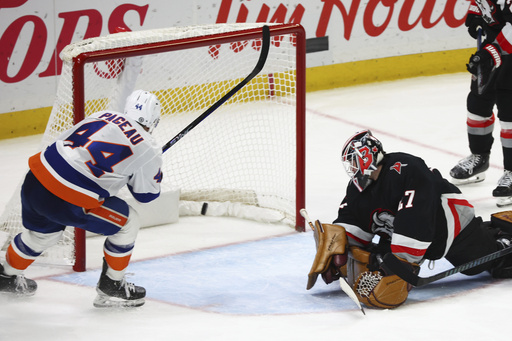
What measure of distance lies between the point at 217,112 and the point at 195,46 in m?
Result: 1.32

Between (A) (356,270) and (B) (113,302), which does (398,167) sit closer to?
(A) (356,270)

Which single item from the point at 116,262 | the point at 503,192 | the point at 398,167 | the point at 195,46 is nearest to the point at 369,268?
the point at 398,167

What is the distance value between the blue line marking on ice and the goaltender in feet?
0.33

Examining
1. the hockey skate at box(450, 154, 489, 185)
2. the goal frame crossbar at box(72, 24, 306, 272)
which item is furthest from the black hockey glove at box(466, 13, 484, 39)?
the goal frame crossbar at box(72, 24, 306, 272)

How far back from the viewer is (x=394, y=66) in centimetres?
820

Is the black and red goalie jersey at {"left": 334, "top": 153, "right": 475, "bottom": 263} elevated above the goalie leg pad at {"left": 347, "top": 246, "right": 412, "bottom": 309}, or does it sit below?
above

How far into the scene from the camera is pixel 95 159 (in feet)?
12.3

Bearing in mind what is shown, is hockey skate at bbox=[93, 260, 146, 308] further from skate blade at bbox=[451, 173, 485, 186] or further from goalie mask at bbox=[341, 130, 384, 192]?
skate blade at bbox=[451, 173, 485, 186]

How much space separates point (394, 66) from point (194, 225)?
3521mm

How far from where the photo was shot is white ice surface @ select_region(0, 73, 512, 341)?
370cm

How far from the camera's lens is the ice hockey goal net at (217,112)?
4.60 m

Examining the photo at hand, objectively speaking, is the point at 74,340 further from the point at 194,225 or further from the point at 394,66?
the point at 394,66

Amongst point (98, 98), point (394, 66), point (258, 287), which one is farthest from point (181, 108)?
point (394, 66)

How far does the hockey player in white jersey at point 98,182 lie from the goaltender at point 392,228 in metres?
0.75
